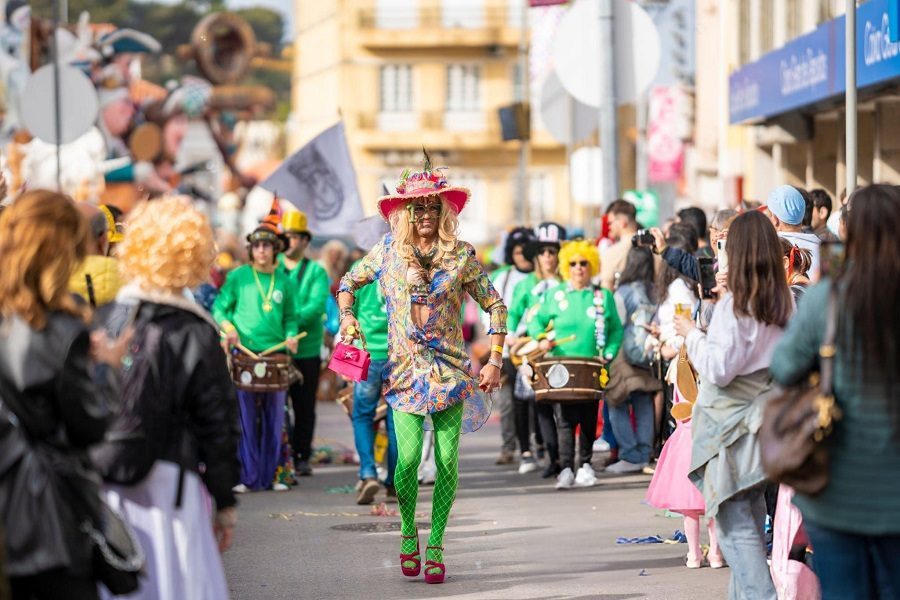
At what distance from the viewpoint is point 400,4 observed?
7012 cm

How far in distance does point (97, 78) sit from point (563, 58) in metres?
34.8

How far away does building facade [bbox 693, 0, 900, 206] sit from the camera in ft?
47.4

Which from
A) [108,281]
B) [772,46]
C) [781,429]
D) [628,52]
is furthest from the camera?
[772,46]

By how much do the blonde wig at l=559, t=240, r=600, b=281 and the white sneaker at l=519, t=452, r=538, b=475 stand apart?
1.70 meters

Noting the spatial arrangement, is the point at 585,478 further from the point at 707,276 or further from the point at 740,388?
the point at 740,388

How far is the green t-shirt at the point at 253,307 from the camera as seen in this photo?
14.1m

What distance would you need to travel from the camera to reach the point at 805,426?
554cm

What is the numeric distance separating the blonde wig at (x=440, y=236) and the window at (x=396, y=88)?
199 ft

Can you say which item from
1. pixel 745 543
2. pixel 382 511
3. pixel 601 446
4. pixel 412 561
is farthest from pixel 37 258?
pixel 601 446

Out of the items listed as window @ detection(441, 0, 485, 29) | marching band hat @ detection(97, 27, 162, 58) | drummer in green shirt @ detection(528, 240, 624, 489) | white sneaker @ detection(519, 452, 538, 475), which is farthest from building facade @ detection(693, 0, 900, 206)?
window @ detection(441, 0, 485, 29)

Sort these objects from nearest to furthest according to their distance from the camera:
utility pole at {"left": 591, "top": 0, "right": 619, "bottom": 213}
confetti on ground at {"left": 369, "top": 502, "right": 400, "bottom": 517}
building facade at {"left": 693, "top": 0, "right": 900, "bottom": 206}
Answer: confetti on ground at {"left": 369, "top": 502, "right": 400, "bottom": 517} < building facade at {"left": 693, "top": 0, "right": 900, "bottom": 206} < utility pole at {"left": 591, "top": 0, "right": 619, "bottom": 213}

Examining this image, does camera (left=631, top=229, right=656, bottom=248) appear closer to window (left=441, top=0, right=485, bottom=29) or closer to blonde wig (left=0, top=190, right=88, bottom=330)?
blonde wig (left=0, top=190, right=88, bottom=330)

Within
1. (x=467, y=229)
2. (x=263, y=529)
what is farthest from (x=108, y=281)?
(x=467, y=229)

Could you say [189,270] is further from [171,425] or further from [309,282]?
[309,282]
